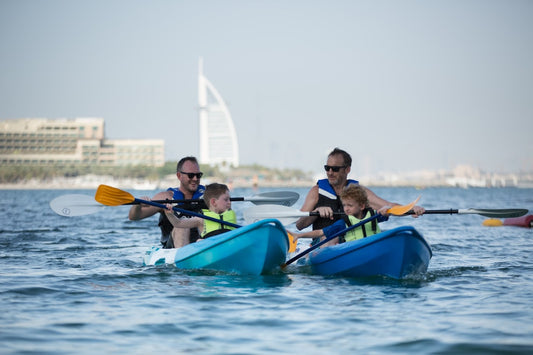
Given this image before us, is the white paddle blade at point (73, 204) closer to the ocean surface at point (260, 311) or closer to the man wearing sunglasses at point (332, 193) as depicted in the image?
the ocean surface at point (260, 311)

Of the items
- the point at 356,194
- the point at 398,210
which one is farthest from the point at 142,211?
the point at 398,210

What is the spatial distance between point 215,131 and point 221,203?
7484 inches

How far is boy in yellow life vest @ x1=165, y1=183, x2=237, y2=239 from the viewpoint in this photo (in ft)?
27.1

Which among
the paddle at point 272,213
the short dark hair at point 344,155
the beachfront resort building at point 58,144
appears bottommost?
the paddle at point 272,213

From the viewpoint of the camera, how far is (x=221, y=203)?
27.2 feet

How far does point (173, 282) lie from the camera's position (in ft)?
27.1

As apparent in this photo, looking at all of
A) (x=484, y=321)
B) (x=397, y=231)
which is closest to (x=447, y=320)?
(x=484, y=321)

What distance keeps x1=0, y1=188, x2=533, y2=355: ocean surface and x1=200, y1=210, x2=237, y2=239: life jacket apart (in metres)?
0.50

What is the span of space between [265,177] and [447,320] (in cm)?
18174

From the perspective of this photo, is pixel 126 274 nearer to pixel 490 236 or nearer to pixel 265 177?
pixel 490 236

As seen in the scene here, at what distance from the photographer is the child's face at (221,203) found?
8.24 meters

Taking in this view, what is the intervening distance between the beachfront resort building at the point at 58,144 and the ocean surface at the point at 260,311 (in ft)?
492

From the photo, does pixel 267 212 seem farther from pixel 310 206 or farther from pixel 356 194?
pixel 356 194

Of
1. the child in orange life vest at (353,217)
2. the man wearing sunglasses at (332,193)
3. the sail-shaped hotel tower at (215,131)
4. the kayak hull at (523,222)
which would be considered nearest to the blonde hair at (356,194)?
the child in orange life vest at (353,217)
